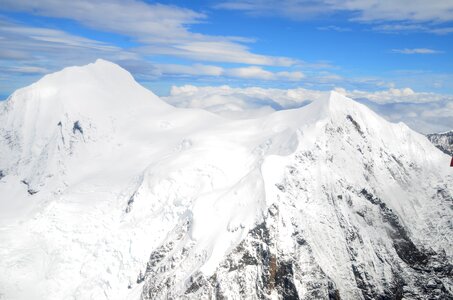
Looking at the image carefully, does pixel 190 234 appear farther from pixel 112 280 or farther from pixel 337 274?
pixel 337 274

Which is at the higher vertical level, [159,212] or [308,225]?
[308,225]

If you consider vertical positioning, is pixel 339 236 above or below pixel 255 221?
below

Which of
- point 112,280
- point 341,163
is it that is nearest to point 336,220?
point 341,163

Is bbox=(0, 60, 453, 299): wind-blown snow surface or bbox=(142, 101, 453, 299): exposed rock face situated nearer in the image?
bbox=(142, 101, 453, 299): exposed rock face

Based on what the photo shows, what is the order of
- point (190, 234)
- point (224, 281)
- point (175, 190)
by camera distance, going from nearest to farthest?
point (224, 281) < point (190, 234) < point (175, 190)

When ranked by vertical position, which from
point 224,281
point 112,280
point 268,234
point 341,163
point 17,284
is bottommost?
point 17,284

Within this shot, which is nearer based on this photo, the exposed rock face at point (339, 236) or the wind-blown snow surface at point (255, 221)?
the exposed rock face at point (339, 236)

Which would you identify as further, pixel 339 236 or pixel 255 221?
pixel 339 236

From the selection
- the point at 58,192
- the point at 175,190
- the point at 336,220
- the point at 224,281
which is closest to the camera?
the point at 224,281
